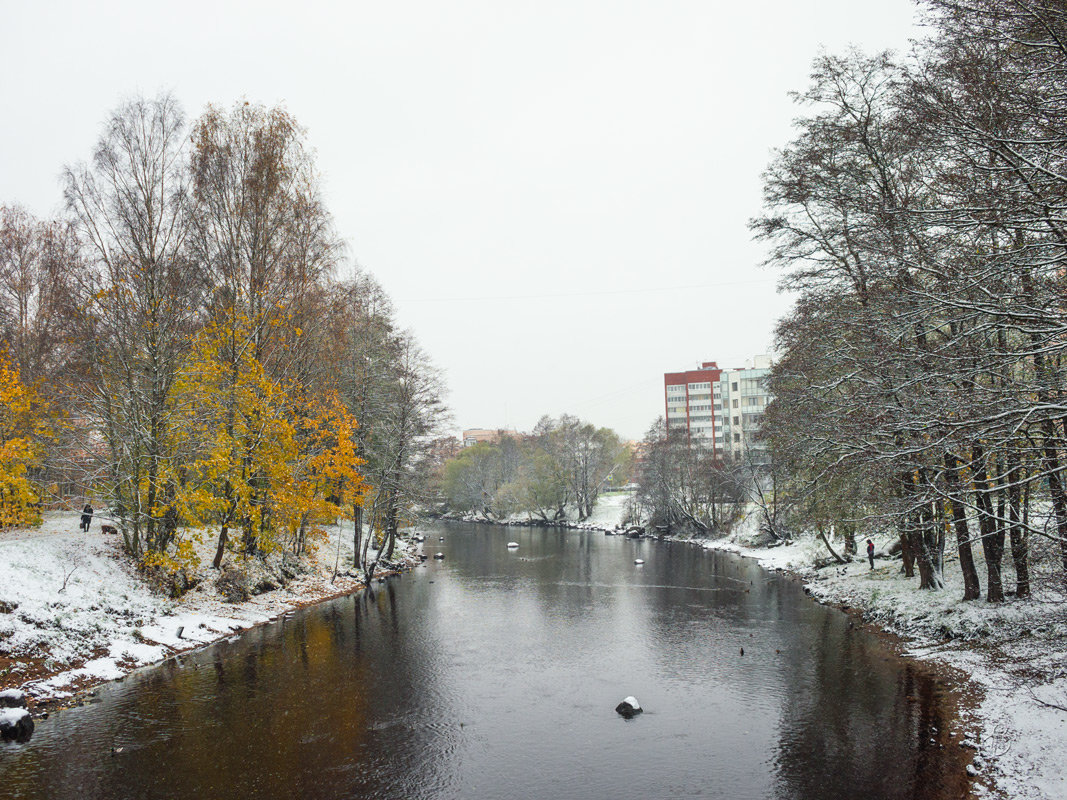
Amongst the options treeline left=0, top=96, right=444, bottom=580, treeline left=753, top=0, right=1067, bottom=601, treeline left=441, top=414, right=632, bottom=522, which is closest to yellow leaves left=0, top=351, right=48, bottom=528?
treeline left=0, top=96, right=444, bottom=580

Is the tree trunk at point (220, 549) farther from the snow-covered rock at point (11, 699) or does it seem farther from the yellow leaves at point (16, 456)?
the snow-covered rock at point (11, 699)

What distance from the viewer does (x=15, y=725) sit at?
12422mm

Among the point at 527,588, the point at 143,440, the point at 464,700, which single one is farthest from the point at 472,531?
the point at 464,700

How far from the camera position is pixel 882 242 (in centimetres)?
1284

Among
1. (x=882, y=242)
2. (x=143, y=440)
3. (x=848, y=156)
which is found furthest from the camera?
(x=143, y=440)

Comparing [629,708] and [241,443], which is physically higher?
[241,443]

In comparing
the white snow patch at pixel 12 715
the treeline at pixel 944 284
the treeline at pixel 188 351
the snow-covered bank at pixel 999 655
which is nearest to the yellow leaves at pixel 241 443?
the treeline at pixel 188 351

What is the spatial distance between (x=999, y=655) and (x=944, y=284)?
995 centimetres

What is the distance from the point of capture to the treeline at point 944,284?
8.92 m

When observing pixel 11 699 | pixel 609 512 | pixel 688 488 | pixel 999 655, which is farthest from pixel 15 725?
pixel 609 512

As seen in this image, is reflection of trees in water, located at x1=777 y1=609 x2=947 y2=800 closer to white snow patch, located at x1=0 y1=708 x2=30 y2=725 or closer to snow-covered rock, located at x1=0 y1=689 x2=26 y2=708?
white snow patch, located at x1=0 y1=708 x2=30 y2=725

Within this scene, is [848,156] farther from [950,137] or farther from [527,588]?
[527,588]

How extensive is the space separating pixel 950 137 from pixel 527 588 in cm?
2737

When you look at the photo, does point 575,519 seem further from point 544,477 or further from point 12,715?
point 12,715
